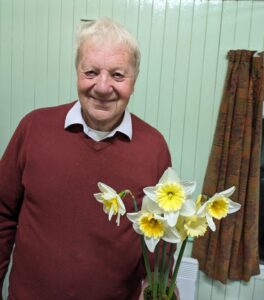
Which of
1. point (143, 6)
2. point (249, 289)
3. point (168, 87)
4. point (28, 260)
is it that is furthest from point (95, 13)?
point (249, 289)

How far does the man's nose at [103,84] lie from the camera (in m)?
0.89

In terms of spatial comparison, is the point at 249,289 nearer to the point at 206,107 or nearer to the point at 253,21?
the point at 206,107

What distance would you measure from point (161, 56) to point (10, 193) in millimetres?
1140

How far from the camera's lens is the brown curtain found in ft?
5.50

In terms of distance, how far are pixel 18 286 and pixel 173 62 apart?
4.39 feet

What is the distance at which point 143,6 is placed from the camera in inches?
69.1

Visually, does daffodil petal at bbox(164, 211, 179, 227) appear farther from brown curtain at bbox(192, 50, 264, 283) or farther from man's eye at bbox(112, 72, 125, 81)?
brown curtain at bbox(192, 50, 264, 283)

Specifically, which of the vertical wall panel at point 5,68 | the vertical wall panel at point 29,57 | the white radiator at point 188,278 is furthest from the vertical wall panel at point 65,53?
the white radiator at point 188,278

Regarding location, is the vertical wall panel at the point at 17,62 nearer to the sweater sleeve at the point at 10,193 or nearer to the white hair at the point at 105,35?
the sweater sleeve at the point at 10,193

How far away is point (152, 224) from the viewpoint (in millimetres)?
585

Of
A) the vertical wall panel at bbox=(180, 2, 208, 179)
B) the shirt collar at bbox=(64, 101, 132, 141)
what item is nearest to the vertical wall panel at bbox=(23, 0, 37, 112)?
the vertical wall panel at bbox=(180, 2, 208, 179)

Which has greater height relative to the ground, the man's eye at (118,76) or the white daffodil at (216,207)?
the man's eye at (118,76)

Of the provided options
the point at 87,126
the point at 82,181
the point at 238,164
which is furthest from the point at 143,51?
the point at 82,181

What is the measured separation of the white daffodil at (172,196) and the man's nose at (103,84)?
1.31 feet
